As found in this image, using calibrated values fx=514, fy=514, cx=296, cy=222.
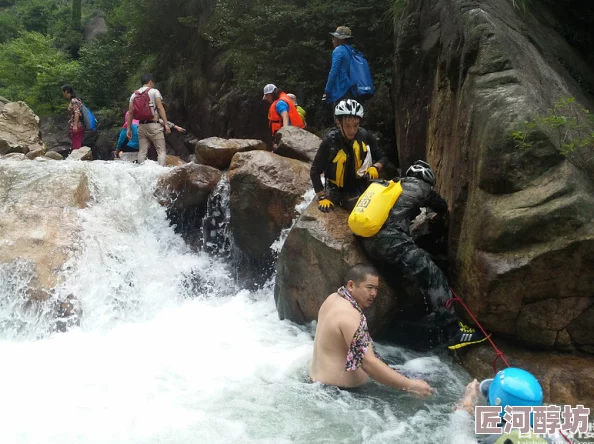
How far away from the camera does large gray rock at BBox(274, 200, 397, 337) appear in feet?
18.4


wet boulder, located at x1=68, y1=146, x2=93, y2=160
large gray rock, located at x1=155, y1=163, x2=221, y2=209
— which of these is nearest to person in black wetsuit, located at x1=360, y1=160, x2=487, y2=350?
large gray rock, located at x1=155, y1=163, x2=221, y2=209

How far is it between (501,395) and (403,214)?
2978 millimetres

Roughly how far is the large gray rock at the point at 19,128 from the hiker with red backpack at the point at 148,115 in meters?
5.11

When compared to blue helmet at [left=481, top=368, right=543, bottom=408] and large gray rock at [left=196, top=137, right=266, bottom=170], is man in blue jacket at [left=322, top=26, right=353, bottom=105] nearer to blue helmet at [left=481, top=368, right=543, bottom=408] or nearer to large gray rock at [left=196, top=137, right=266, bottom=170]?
large gray rock at [left=196, top=137, right=266, bottom=170]

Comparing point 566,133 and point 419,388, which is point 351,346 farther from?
point 566,133

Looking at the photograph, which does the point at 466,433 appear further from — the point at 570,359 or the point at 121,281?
the point at 121,281

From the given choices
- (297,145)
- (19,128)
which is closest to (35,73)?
(19,128)

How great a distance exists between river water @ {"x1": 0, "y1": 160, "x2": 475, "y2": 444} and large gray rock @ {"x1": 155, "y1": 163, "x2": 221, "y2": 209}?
0.25m

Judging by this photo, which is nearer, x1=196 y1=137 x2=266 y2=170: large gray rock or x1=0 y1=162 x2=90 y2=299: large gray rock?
x1=0 y1=162 x2=90 y2=299: large gray rock

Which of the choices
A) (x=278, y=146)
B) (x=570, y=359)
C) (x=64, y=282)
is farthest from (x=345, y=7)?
(x=570, y=359)

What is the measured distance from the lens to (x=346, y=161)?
6.02m

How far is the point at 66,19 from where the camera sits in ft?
103

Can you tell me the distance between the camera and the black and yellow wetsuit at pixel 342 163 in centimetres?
598

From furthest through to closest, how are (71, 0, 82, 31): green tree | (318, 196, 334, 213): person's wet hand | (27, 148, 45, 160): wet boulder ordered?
1. (71, 0, 82, 31): green tree
2. (27, 148, 45, 160): wet boulder
3. (318, 196, 334, 213): person's wet hand
